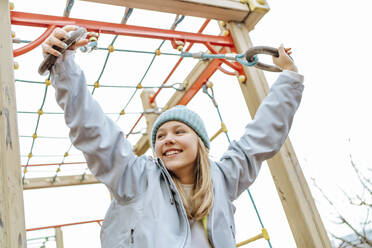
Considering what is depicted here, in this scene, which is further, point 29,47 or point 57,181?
point 57,181

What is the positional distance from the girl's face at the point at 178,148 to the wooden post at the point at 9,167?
0.41 meters

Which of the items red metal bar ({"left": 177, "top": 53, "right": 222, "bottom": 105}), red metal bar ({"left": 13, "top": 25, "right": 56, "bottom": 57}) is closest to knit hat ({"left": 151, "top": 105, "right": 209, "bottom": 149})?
red metal bar ({"left": 13, "top": 25, "right": 56, "bottom": 57})

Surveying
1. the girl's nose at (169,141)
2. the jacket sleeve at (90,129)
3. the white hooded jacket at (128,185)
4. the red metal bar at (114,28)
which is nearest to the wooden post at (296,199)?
the red metal bar at (114,28)

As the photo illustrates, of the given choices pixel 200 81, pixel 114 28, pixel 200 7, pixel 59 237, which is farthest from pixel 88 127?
pixel 59 237

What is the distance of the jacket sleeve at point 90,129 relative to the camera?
826mm

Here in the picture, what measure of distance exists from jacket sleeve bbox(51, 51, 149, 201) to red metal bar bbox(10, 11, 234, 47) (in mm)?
875

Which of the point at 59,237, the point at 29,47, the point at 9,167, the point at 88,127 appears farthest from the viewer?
the point at 59,237

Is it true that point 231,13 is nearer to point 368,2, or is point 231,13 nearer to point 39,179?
point 368,2

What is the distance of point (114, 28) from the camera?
1.76 metres

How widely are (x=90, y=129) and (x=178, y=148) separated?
0.34 metres

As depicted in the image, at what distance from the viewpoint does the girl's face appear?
107 centimetres

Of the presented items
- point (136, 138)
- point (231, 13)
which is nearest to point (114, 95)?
point (136, 138)

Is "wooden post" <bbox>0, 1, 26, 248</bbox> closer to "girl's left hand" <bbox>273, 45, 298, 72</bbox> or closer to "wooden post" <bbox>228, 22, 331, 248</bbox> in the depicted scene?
"girl's left hand" <bbox>273, 45, 298, 72</bbox>

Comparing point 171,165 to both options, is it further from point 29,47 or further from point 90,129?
point 29,47
